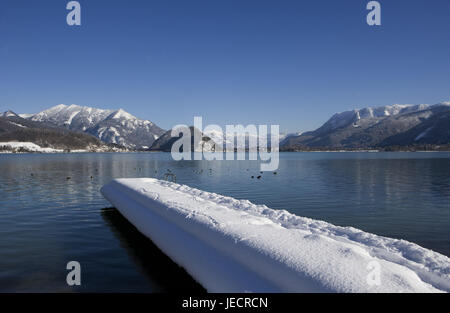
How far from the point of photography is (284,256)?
27.3ft

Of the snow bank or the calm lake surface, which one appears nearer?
the snow bank

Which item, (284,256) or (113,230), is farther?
(113,230)

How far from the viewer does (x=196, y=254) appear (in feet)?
35.9

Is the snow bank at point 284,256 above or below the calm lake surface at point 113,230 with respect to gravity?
above

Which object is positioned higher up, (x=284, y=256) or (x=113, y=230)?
(x=284, y=256)

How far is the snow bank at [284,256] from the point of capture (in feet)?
23.3

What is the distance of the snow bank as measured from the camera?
7102 millimetres

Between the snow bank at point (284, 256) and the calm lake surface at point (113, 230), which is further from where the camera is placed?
the calm lake surface at point (113, 230)

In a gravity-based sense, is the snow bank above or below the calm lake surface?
above

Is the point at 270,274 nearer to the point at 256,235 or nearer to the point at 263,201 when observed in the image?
the point at 256,235
